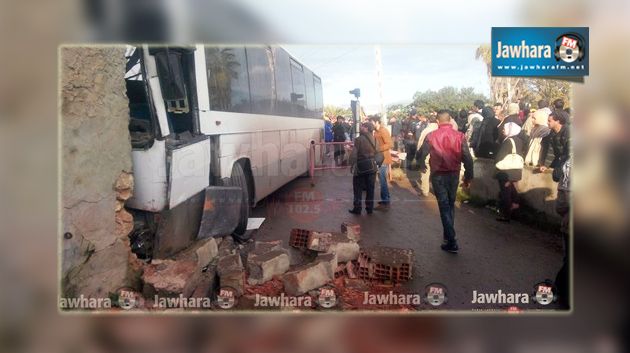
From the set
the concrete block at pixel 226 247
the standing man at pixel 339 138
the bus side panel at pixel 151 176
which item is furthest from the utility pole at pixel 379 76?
the bus side panel at pixel 151 176

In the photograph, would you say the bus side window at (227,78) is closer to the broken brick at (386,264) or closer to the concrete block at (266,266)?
the concrete block at (266,266)

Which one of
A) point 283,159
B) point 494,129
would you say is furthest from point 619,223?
point 283,159

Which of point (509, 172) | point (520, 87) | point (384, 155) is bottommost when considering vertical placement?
point (509, 172)

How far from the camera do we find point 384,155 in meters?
2.32

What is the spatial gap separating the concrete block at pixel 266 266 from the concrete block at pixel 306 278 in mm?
70

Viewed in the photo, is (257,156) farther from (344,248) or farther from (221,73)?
(344,248)

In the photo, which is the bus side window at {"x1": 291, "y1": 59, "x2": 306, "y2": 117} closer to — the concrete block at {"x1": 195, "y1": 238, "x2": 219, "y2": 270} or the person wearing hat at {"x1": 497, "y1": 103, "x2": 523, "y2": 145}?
the concrete block at {"x1": 195, "y1": 238, "x2": 219, "y2": 270}

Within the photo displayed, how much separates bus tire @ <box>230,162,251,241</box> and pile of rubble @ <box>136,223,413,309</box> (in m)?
0.06

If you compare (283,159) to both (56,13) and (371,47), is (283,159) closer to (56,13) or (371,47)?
(371,47)

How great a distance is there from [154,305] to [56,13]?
5.80ft

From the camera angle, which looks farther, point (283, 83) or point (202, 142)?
point (283, 83)

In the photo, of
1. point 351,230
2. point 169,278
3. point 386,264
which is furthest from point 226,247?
point 386,264

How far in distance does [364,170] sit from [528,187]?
3.21 ft

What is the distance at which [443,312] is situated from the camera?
2.29m
